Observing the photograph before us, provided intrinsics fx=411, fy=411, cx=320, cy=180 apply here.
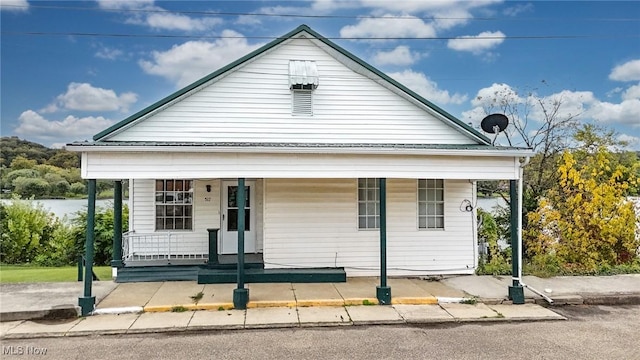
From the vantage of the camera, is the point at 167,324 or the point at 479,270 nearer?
the point at 167,324

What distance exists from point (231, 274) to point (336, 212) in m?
2.82

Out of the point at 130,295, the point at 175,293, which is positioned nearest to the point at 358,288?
the point at 175,293

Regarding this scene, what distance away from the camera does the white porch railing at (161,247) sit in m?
9.89

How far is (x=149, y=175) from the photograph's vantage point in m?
7.40

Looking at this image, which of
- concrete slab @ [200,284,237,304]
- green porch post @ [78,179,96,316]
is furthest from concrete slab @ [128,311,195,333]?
green porch post @ [78,179,96,316]

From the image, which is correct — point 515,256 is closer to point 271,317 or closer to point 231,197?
point 271,317

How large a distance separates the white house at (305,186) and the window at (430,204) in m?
0.02

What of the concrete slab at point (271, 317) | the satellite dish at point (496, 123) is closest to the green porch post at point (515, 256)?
the satellite dish at point (496, 123)

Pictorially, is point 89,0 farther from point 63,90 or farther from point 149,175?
point 63,90

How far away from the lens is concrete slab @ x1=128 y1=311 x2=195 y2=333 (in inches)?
253

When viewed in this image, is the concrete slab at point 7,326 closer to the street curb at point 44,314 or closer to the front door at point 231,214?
the street curb at point 44,314

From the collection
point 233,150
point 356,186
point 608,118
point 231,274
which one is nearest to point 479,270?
point 356,186

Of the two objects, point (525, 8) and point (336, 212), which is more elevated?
point (525, 8)

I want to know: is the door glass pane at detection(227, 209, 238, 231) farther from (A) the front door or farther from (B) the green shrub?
(B) the green shrub
